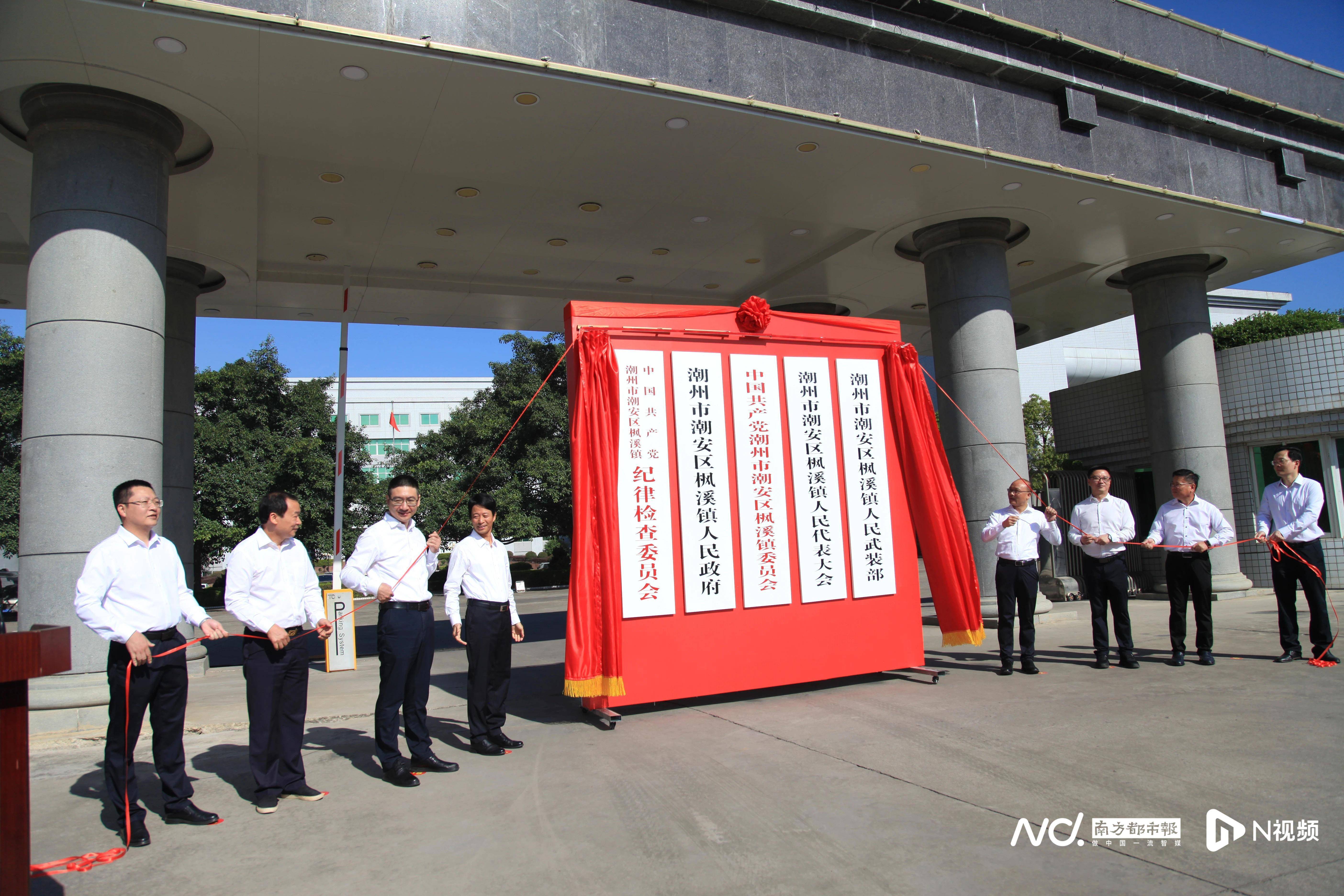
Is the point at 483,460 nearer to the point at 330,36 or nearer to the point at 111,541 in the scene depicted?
the point at 330,36

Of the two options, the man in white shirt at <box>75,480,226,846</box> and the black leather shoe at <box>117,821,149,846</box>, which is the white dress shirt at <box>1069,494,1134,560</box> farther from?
the black leather shoe at <box>117,821,149,846</box>

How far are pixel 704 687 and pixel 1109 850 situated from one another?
121 inches

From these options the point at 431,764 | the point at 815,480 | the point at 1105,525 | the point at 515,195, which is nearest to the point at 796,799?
the point at 431,764

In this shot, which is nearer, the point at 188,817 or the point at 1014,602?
the point at 188,817

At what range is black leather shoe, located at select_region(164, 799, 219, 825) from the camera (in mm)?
3811

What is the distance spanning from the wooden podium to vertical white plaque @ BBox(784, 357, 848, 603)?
4.72 meters

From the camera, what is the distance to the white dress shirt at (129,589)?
3.68 m

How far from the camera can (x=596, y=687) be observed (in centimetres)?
538

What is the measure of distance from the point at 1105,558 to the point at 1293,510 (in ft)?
5.14

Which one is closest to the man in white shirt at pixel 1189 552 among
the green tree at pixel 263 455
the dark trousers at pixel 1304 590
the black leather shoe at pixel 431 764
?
the dark trousers at pixel 1304 590

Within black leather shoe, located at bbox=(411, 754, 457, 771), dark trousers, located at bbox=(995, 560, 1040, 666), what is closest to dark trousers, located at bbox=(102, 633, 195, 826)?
black leather shoe, located at bbox=(411, 754, 457, 771)

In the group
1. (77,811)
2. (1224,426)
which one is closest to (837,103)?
Answer: (77,811)

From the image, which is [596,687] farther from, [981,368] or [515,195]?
[981,368]

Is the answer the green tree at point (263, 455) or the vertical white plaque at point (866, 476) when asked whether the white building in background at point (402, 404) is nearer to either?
the green tree at point (263, 455)
